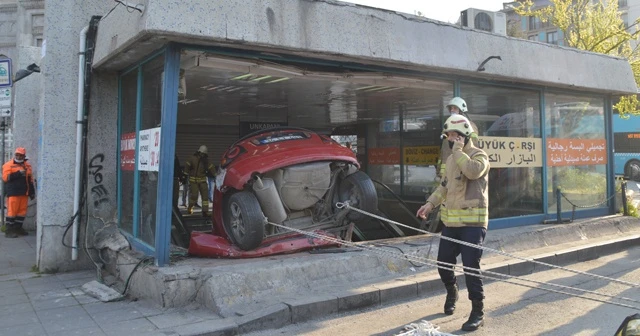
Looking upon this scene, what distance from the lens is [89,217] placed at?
708 cm

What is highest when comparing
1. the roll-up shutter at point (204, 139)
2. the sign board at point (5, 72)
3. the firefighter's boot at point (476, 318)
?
the sign board at point (5, 72)

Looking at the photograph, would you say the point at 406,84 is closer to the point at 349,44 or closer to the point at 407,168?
the point at 349,44

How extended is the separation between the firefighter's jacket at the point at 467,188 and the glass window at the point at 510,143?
12.3 ft

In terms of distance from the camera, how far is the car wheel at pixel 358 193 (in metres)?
6.94

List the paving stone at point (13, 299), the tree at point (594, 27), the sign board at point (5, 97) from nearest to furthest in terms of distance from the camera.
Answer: the paving stone at point (13, 299) < the sign board at point (5, 97) < the tree at point (594, 27)

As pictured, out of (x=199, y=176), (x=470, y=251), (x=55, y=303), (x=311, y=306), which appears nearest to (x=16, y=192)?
(x=199, y=176)

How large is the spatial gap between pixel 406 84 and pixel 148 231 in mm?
4551

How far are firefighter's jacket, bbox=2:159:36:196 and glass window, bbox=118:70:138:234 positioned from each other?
13.9ft

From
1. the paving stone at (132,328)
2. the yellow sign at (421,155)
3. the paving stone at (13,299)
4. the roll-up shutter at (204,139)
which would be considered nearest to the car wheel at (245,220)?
the paving stone at (132,328)

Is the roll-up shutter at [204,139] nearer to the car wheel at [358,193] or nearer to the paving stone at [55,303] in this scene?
the car wheel at [358,193]

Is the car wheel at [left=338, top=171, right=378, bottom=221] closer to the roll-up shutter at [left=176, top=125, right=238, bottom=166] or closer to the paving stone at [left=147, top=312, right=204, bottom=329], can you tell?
the paving stone at [left=147, top=312, right=204, bottom=329]

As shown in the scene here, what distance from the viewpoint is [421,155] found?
1283cm

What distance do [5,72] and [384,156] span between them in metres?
9.22

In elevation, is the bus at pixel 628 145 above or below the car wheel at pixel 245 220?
above
